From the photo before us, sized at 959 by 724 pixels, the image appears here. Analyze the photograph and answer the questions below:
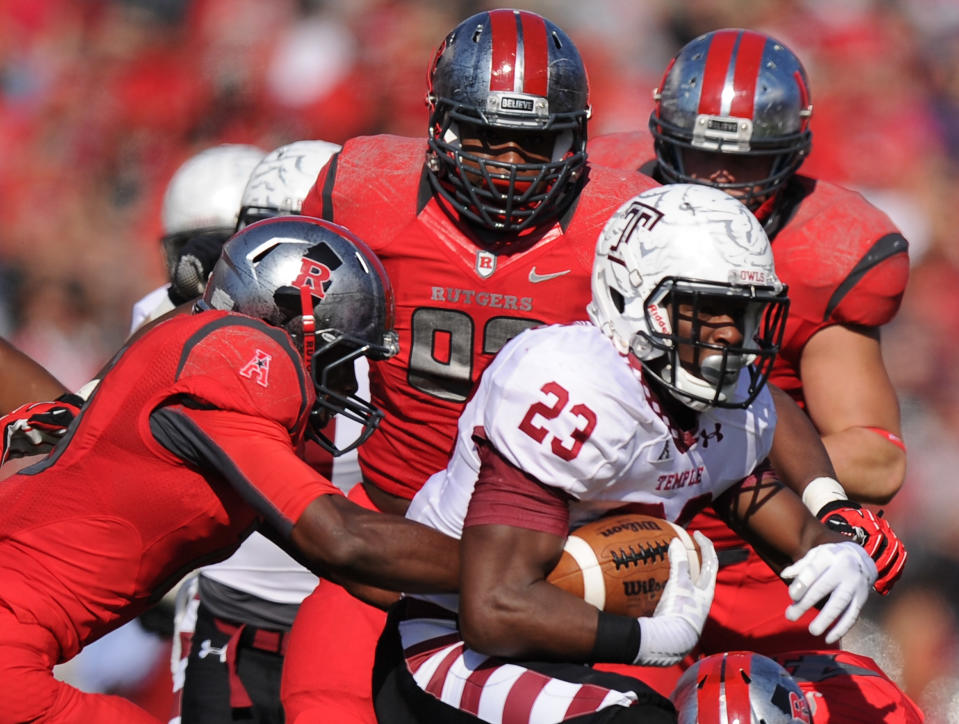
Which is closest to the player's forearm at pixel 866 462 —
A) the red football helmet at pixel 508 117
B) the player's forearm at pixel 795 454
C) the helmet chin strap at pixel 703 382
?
the player's forearm at pixel 795 454

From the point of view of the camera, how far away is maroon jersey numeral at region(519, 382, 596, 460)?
2482 mm

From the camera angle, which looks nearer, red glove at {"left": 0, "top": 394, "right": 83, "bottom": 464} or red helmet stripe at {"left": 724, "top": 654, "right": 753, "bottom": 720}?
red helmet stripe at {"left": 724, "top": 654, "right": 753, "bottom": 720}

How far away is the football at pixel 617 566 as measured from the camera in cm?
254

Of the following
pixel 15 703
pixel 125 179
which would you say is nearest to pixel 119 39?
pixel 125 179

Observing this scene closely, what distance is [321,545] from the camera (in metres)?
2.58

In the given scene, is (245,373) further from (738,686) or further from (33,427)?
(738,686)

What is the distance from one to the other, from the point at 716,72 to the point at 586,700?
2251 millimetres

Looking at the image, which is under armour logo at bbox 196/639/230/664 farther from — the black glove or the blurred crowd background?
the blurred crowd background

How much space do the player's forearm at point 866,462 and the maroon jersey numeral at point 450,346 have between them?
3.41ft

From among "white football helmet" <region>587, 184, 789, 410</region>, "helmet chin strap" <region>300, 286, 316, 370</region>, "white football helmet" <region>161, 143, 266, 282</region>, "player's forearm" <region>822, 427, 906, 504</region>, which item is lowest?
"player's forearm" <region>822, 427, 906, 504</region>

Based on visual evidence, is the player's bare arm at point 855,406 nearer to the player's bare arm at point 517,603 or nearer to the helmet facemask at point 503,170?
the helmet facemask at point 503,170

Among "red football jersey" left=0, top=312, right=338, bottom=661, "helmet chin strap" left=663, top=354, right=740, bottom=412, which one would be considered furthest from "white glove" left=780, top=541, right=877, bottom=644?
"red football jersey" left=0, top=312, right=338, bottom=661

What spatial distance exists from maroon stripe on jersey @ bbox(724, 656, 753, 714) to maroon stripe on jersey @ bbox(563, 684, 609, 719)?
43 cm

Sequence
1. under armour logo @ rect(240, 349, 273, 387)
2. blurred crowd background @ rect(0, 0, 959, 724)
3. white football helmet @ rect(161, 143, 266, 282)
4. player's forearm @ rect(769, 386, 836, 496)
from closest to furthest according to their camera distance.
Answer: under armour logo @ rect(240, 349, 273, 387) → player's forearm @ rect(769, 386, 836, 496) → white football helmet @ rect(161, 143, 266, 282) → blurred crowd background @ rect(0, 0, 959, 724)
